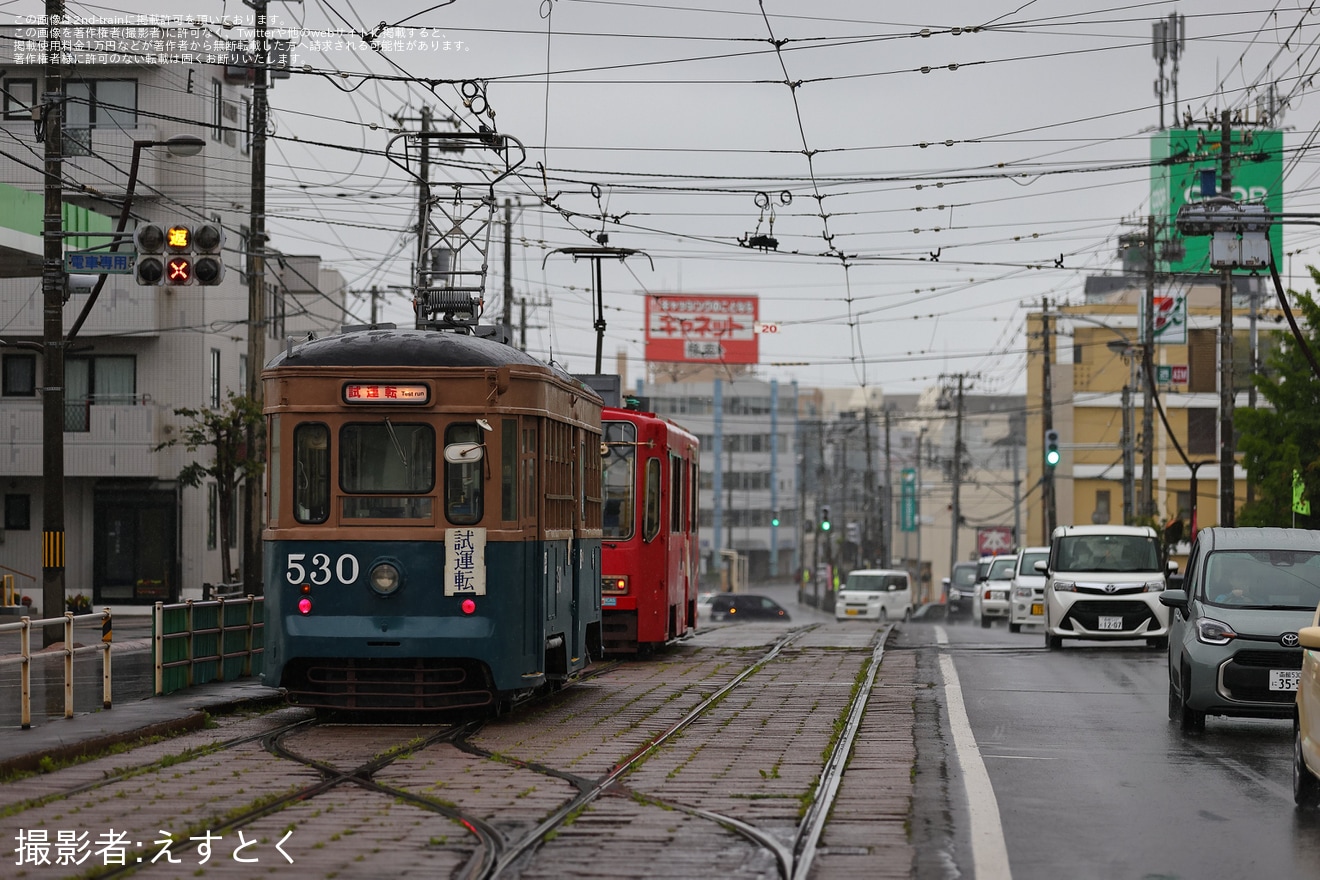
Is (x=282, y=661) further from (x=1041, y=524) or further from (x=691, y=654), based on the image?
(x=1041, y=524)

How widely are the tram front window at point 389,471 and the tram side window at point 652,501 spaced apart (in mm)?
7963

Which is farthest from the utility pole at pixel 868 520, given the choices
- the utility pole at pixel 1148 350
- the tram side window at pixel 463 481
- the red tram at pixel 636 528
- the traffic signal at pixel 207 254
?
the tram side window at pixel 463 481

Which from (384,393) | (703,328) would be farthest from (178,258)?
(703,328)

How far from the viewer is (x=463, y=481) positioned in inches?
553

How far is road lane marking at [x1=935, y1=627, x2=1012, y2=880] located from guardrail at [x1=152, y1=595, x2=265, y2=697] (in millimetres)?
6309

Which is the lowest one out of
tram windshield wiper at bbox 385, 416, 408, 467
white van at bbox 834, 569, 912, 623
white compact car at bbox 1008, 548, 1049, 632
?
white van at bbox 834, 569, 912, 623

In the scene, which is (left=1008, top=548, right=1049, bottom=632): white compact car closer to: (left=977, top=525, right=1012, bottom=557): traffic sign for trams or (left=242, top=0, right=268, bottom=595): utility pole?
(left=242, top=0, right=268, bottom=595): utility pole

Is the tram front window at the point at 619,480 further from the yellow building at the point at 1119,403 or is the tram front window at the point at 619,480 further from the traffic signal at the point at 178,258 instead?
the yellow building at the point at 1119,403

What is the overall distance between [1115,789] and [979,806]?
4.68ft

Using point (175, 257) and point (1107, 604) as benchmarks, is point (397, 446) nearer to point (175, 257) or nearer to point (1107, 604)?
point (175, 257)

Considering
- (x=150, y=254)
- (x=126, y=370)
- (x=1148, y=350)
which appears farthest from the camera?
(x=126, y=370)

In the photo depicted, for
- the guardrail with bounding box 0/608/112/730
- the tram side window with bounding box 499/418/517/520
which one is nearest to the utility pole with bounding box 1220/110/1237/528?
the tram side window with bounding box 499/418/517/520

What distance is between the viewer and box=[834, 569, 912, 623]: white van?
51625 mm

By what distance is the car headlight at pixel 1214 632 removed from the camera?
1376cm
